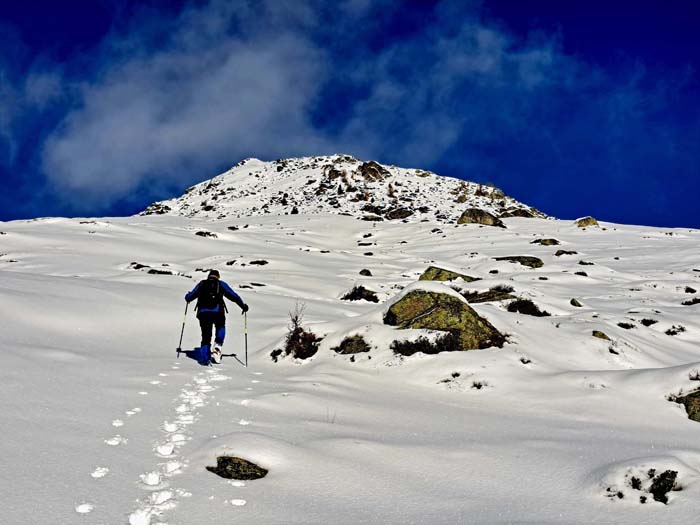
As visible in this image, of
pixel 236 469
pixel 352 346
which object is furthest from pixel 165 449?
pixel 352 346

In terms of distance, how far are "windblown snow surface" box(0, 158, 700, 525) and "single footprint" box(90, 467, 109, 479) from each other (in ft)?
0.07

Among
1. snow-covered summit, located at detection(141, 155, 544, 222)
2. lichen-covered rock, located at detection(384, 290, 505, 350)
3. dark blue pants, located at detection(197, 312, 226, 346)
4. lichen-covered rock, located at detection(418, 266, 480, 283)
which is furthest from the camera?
snow-covered summit, located at detection(141, 155, 544, 222)

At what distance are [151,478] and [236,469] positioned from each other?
750 mm

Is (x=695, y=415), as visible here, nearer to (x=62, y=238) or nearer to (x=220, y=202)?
(x=62, y=238)

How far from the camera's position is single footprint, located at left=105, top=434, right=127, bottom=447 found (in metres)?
4.87

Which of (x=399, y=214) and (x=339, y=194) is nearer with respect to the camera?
(x=399, y=214)

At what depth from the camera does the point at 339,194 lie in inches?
3383

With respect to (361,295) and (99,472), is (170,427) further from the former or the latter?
(361,295)

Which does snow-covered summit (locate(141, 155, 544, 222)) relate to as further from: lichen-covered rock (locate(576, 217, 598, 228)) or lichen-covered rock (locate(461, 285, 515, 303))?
lichen-covered rock (locate(461, 285, 515, 303))

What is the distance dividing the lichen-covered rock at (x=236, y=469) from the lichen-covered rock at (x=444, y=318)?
19.7ft

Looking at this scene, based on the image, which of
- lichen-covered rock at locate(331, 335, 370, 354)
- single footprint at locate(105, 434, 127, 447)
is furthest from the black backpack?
single footprint at locate(105, 434, 127, 447)

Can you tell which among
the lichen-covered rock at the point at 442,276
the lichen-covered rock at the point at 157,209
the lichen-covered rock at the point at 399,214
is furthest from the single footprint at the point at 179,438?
the lichen-covered rock at the point at 157,209

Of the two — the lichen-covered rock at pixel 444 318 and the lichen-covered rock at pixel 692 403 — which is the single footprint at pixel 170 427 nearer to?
the lichen-covered rock at pixel 444 318

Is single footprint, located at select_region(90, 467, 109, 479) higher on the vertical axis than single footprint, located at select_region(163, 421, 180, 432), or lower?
lower
